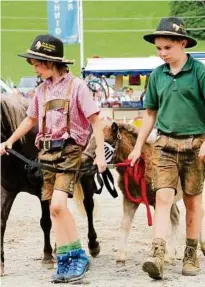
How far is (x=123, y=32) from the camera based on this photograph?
207ft

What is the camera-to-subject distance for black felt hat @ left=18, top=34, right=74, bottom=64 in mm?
5598

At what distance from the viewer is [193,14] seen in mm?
53812

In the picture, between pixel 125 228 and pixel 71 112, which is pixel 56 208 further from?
pixel 125 228

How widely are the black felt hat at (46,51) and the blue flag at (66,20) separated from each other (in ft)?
61.0

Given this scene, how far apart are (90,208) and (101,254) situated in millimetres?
495

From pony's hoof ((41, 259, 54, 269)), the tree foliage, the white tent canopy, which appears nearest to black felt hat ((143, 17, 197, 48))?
pony's hoof ((41, 259, 54, 269))

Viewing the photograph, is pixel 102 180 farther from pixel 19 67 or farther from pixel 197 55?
pixel 19 67

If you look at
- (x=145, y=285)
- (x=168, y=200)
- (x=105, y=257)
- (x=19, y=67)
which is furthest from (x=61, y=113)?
(x=19, y=67)

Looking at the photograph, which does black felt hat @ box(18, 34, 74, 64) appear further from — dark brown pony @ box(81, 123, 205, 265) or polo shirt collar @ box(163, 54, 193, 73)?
dark brown pony @ box(81, 123, 205, 265)

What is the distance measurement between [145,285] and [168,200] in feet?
2.17

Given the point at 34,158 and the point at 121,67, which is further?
the point at 121,67

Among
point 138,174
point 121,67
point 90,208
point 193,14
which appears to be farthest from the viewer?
point 193,14

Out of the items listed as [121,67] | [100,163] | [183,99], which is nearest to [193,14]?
[121,67]

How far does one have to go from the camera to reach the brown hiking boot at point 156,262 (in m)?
5.29
